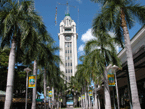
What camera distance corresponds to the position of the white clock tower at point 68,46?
332ft

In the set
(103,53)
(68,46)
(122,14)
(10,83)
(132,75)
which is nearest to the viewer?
(132,75)

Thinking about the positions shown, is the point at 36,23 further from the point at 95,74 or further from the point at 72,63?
the point at 72,63

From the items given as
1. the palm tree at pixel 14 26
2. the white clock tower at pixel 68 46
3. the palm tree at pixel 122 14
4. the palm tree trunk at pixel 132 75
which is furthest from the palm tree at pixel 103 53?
the white clock tower at pixel 68 46

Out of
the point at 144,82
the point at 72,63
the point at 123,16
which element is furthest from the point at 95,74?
the point at 72,63

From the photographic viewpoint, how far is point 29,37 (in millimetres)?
13547

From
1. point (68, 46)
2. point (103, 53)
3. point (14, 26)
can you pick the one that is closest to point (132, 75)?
point (103, 53)

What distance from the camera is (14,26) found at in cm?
1272

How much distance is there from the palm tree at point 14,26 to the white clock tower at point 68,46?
86758 mm

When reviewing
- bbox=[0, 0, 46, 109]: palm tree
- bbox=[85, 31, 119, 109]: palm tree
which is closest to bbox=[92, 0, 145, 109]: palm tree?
bbox=[85, 31, 119, 109]: palm tree

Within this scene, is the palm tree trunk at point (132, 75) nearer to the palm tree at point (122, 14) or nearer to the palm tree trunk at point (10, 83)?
the palm tree at point (122, 14)

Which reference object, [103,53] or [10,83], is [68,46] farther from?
[10,83]

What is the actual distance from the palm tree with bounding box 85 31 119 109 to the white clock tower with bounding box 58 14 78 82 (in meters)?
80.8

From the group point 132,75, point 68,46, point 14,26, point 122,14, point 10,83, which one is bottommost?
point 10,83

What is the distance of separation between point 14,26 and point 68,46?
9260 cm
